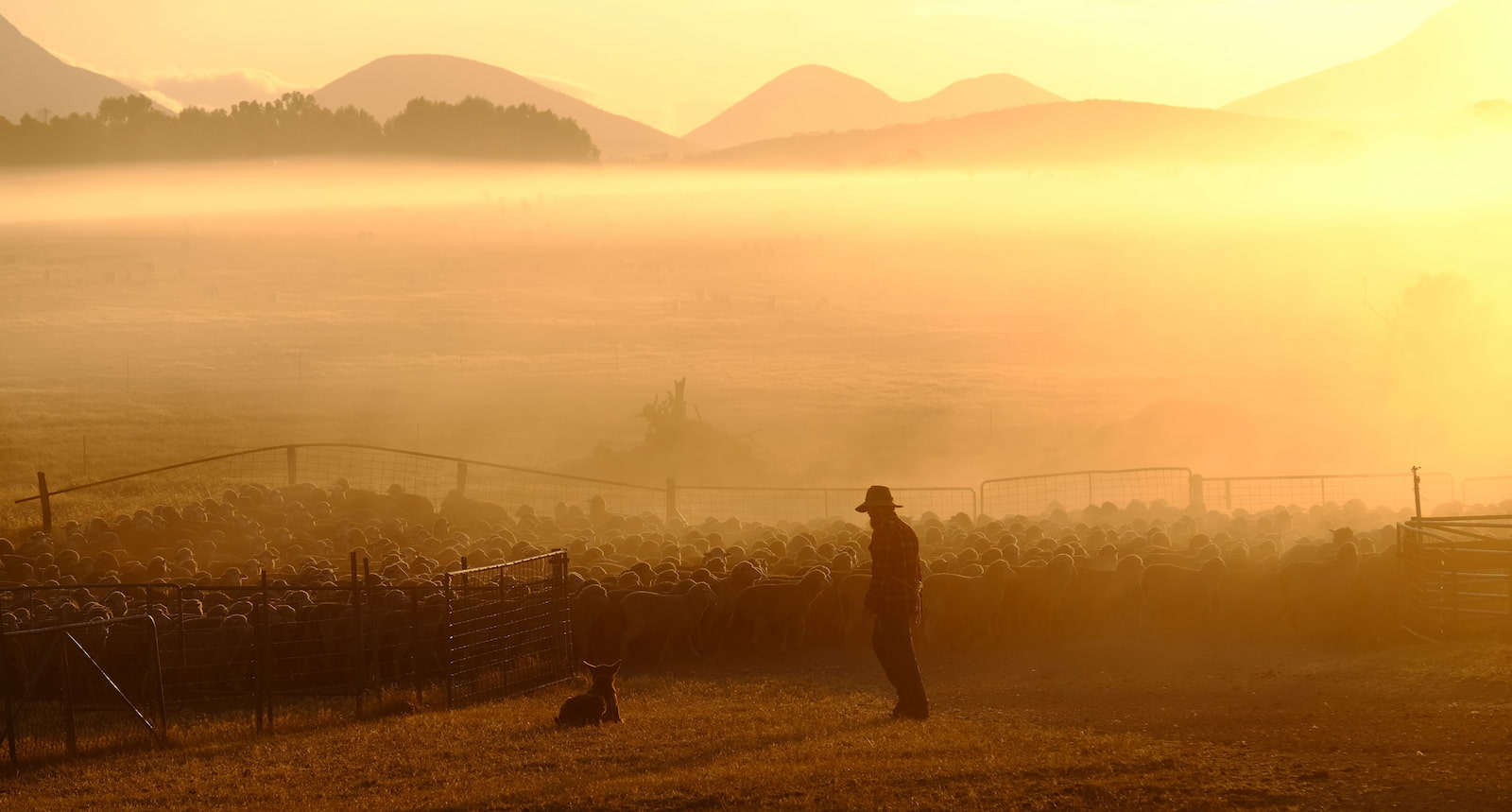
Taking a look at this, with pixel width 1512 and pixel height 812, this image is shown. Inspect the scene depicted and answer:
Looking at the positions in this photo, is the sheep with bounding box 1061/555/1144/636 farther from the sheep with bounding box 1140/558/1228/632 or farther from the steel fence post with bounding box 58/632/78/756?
the steel fence post with bounding box 58/632/78/756

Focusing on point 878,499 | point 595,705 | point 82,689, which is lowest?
point 595,705

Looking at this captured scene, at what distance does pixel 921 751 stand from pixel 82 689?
9.68m

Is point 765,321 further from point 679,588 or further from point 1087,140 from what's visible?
point 1087,140

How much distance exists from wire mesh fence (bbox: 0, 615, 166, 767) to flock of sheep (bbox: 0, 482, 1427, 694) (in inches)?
13.2

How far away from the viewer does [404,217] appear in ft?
389

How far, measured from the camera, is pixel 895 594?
530 inches

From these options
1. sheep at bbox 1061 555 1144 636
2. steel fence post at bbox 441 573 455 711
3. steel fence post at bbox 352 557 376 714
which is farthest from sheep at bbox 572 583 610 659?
sheep at bbox 1061 555 1144 636

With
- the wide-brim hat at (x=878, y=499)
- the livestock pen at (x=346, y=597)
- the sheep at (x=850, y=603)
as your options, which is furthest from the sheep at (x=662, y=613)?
the wide-brim hat at (x=878, y=499)

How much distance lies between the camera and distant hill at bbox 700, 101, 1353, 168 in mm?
147875

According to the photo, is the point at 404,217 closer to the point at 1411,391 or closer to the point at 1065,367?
the point at 1065,367

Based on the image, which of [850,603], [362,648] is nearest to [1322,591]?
[850,603]

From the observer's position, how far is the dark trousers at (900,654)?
1358 cm

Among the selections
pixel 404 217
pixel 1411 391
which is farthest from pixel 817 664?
pixel 404 217

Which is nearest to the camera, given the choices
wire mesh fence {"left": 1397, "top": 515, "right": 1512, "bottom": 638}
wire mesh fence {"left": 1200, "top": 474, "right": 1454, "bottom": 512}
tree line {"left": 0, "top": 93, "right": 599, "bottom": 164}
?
wire mesh fence {"left": 1397, "top": 515, "right": 1512, "bottom": 638}
